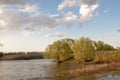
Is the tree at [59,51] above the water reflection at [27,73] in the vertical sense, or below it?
above

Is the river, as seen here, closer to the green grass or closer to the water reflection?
the water reflection

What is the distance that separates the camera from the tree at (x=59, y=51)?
127188mm

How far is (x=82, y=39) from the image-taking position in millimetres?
120625

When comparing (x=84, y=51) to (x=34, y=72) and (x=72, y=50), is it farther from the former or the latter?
(x=34, y=72)

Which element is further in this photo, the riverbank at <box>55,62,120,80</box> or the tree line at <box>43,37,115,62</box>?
the tree line at <box>43,37,115,62</box>

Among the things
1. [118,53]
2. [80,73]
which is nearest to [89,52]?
[118,53]

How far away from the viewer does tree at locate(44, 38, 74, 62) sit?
127 meters

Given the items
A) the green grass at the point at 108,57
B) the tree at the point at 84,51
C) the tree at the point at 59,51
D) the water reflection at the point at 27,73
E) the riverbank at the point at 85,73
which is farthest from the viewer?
the tree at the point at 59,51

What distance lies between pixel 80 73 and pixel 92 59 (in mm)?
64263

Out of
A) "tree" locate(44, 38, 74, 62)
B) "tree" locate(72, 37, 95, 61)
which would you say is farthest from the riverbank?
"tree" locate(44, 38, 74, 62)

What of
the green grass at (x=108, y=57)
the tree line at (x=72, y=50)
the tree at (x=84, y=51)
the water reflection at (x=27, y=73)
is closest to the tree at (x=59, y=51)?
the tree line at (x=72, y=50)

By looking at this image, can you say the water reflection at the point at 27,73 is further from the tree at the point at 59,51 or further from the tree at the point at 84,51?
the tree at the point at 59,51

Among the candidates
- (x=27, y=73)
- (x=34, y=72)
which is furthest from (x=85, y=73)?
(x=34, y=72)

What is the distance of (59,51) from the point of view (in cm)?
12775
